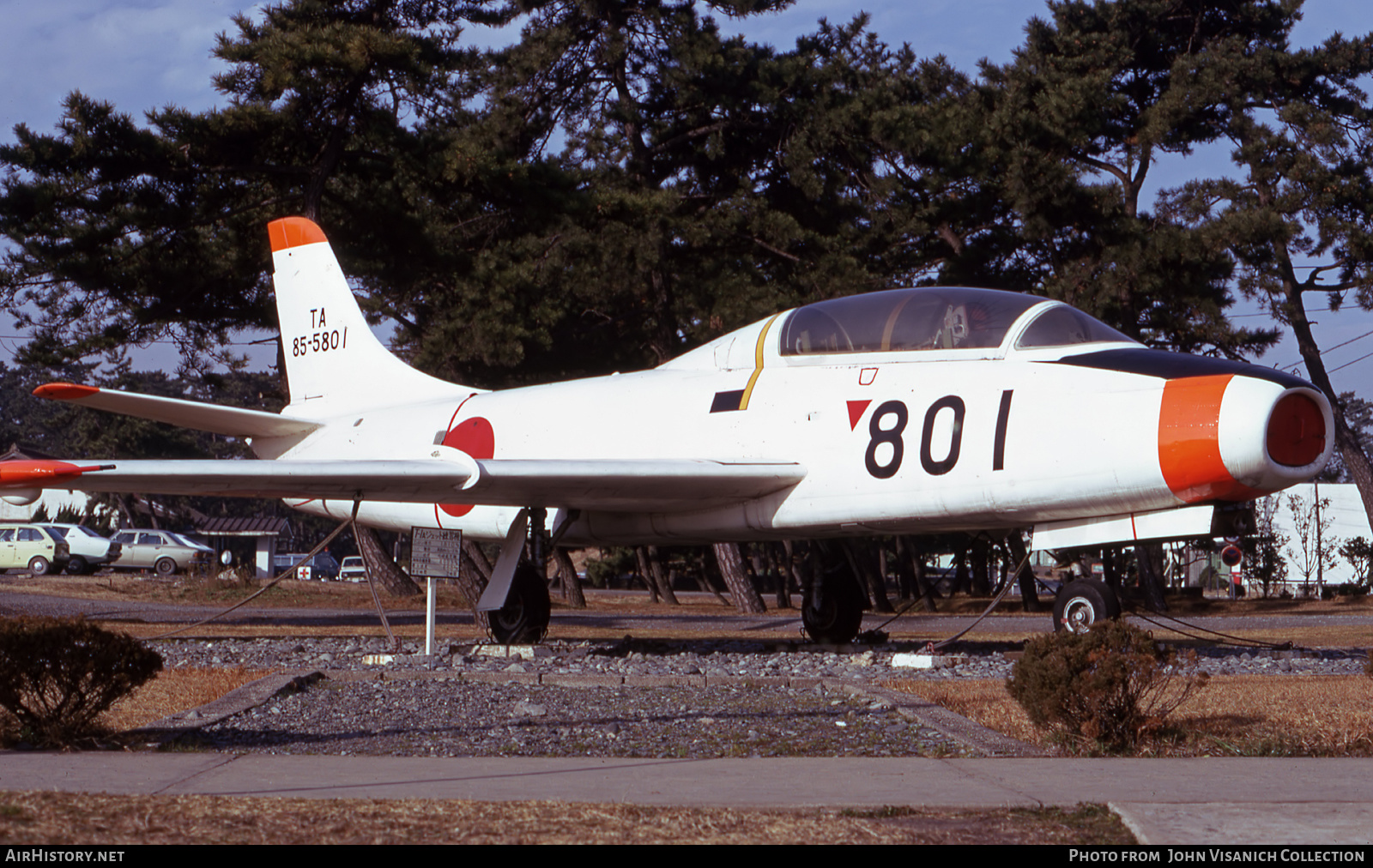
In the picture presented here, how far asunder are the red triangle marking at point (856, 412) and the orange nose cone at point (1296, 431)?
10.2 feet

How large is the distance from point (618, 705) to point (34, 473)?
4656mm

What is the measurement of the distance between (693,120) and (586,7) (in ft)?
11.5

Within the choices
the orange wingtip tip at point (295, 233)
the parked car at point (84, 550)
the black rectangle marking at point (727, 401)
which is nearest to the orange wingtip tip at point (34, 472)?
the black rectangle marking at point (727, 401)

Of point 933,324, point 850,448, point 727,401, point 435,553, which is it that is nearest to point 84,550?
point 435,553

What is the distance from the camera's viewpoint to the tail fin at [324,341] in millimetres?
15844

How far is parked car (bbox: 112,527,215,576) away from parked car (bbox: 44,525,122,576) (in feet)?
8.90

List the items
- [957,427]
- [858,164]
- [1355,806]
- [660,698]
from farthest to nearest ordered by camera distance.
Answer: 1. [858,164]
2. [957,427]
3. [660,698]
4. [1355,806]

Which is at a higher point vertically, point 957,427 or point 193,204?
point 193,204

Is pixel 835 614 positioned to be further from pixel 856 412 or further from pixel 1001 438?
pixel 1001 438

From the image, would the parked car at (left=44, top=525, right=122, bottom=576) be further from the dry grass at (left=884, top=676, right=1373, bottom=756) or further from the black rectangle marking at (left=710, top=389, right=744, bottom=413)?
the dry grass at (left=884, top=676, right=1373, bottom=756)

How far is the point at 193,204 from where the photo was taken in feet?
73.3

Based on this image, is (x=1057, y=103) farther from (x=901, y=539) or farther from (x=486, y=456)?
(x=486, y=456)

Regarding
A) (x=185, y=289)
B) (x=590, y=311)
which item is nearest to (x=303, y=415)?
(x=185, y=289)

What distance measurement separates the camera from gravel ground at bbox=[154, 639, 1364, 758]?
6262mm
